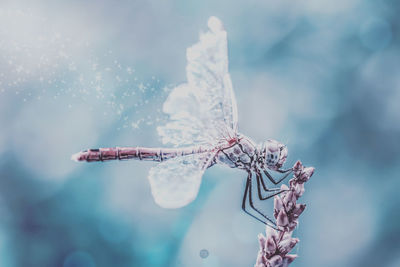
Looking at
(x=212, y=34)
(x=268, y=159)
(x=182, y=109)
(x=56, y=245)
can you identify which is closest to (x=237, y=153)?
(x=268, y=159)

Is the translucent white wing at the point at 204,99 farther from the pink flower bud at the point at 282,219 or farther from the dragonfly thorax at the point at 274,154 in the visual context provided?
the pink flower bud at the point at 282,219

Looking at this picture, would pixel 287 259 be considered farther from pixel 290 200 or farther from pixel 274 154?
pixel 274 154

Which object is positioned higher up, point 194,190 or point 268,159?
point 268,159

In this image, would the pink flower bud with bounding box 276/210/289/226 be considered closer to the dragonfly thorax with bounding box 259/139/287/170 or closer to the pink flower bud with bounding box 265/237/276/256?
the pink flower bud with bounding box 265/237/276/256

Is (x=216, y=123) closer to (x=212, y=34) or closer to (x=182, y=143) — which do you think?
(x=182, y=143)

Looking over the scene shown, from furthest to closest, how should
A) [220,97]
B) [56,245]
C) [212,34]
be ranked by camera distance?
[56,245] < [220,97] < [212,34]

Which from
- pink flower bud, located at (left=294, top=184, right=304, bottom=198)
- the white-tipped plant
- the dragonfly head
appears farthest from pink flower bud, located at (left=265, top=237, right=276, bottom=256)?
the dragonfly head

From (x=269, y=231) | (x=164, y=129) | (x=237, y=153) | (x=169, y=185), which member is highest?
(x=164, y=129)

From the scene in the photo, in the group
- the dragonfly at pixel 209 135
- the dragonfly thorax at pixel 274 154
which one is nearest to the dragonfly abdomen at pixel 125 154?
the dragonfly at pixel 209 135

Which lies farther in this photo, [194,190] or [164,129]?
[164,129]
